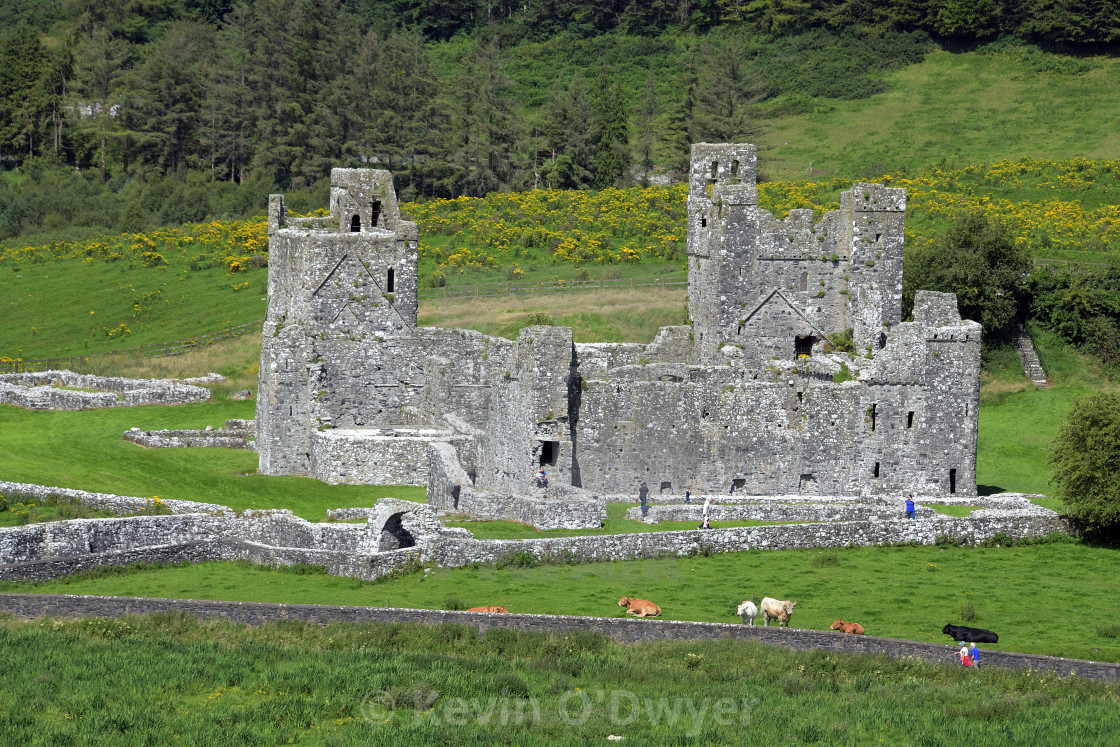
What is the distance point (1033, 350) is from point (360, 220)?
89.8 ft

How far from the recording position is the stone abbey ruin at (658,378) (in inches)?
1914

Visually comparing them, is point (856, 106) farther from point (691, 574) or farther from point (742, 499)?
point (691, 574)

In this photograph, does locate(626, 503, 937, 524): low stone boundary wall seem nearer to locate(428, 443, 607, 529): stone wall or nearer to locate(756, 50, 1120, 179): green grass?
locate(428, 443, 607, 529): stone wall

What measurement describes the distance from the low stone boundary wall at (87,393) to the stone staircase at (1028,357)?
3152cm

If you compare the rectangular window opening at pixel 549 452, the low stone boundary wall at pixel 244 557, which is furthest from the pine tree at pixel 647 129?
the low stone boundary wall at pixel 244 557

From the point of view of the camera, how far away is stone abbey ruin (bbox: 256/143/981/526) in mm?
A: 48625

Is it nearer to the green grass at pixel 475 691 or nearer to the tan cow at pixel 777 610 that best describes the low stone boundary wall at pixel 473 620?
the green grass at pixel 475 691

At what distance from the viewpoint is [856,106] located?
110m

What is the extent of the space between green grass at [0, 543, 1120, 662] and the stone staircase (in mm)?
21221

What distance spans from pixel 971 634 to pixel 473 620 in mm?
10487

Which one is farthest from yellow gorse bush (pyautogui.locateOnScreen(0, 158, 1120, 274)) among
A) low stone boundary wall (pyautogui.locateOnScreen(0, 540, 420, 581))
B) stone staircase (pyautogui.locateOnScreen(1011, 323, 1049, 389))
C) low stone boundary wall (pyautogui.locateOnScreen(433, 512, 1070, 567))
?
low stone boundary wall (pyautogui.locateOnScreen(0, 540, 420, 581))

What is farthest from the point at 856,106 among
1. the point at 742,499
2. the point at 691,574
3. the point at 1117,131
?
the point at 691,574

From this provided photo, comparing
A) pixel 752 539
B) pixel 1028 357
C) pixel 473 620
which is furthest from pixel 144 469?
pixel 1028 357

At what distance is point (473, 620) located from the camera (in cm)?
3491
